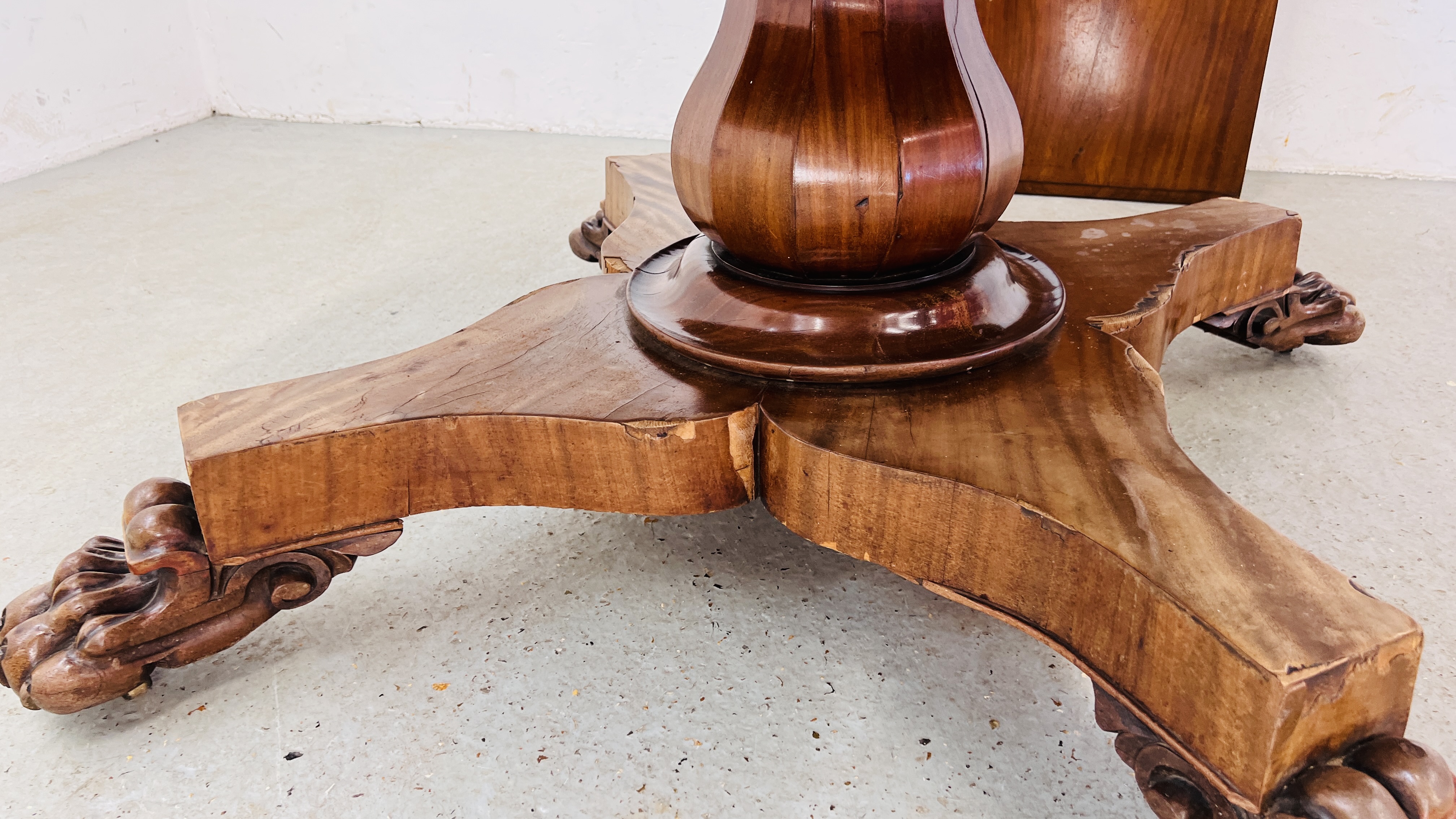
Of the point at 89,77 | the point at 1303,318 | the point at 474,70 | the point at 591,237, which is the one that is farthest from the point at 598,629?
the point at 89,77

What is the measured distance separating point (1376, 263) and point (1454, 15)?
0.69m

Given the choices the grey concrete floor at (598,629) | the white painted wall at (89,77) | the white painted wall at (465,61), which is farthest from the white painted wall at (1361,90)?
the white painted wall at (89,77)

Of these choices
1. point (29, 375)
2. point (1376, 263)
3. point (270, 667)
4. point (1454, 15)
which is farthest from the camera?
point (1454, 15)

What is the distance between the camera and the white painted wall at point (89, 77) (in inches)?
87.0

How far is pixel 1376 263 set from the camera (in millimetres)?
1632

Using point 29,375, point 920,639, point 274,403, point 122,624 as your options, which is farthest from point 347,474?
point 29,375

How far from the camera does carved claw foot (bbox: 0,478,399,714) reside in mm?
738

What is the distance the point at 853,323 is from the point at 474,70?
2097 millimetres

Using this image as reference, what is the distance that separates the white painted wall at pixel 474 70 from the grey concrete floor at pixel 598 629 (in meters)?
0.68

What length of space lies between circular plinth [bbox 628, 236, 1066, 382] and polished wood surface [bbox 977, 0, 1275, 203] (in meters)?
1.18

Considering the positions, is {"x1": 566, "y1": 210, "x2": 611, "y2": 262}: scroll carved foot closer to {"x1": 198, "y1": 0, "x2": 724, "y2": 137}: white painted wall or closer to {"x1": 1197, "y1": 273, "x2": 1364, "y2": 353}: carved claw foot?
{"x1": 1197, "y1": 273, "x2": 1364, "y2": 353}: carved claw foot

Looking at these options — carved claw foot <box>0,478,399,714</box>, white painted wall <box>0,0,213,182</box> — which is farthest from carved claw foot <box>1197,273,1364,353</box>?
white painted wall <box>0,0,213,182</box>

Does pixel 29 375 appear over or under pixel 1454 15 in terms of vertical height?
under

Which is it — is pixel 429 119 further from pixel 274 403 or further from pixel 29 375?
pixel 274 403
